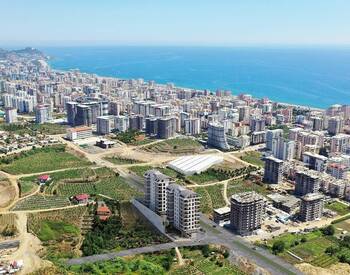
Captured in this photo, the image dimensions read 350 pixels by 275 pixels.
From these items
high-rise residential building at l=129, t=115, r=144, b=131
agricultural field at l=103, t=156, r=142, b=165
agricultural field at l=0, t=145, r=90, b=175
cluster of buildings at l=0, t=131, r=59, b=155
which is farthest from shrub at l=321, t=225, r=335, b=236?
cluster of buildings at l=0, t=131, r=59, b=155

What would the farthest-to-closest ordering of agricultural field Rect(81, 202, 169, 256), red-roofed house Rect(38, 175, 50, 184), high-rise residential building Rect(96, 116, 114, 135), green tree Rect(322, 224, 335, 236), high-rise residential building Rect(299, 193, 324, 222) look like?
high-rise residential building Rect(96, 116, 114, 135) < red-roofed house Rect(38, 175, 50, 184) < high-rise residential building Rect(299, 193, 324, 222) < green tree Rect(322, 224, 335, 236) < agricultural field Rect(81, 202, 169, 256)

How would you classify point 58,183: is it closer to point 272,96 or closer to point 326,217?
point 326,217

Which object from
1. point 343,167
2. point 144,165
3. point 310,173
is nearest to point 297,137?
point 343,167

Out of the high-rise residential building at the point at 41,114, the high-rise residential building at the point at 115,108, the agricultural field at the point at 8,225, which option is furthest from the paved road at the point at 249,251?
the high-rise residential building at the point at 41,114

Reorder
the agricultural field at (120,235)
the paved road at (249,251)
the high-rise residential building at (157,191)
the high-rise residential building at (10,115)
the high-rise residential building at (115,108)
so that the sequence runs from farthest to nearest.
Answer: the high-rise residential building at (115,108) < the high-rise residential building at (10,115) < the high-rise residential building at (157,191) < the agricultural field at (120,235) < the paved road at (249,251)

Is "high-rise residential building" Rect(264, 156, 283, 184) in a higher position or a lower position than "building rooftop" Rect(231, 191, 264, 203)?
lower

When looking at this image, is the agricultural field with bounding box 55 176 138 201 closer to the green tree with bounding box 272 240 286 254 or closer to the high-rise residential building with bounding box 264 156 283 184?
the high-rise residential building with bounding box 264 156 283 184

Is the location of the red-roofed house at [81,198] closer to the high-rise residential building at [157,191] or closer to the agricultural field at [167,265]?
the high-rise residential building at [157,191]
